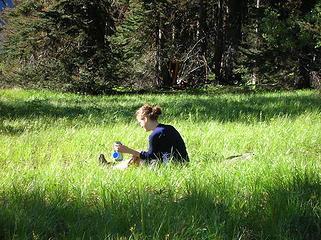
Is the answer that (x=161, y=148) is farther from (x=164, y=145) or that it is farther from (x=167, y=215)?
(x=167, y=215)

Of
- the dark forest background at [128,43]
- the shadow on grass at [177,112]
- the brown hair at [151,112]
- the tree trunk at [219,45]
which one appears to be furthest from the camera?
the tree trunk at [219,45]

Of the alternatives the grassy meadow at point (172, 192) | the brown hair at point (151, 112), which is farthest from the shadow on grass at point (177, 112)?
the brown hair at point (151, 112)

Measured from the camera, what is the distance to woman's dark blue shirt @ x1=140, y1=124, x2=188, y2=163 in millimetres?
5078

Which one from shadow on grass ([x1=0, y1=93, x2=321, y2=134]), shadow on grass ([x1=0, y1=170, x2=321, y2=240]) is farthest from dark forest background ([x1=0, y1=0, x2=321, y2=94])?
shadow on grass ([x1=0, y1=170, x2=321, y2=240])

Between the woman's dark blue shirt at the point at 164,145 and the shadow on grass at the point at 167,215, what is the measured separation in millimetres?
1708

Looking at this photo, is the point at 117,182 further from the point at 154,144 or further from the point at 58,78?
the point at 58,78

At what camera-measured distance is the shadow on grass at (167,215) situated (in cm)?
248

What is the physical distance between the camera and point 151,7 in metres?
20.0

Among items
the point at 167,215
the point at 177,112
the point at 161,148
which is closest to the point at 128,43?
the point at 177,112

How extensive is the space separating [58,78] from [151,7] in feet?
21.1

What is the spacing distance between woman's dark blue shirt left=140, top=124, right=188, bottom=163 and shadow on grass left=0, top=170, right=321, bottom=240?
1.71 metres

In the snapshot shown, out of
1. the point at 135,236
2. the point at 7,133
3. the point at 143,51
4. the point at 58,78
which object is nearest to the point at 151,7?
the point at 143,51

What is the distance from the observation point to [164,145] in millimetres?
5141

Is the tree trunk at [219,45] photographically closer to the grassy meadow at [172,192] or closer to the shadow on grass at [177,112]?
the shadow on grass at [177,112]
